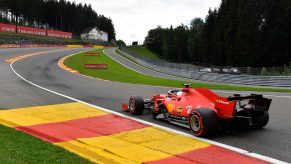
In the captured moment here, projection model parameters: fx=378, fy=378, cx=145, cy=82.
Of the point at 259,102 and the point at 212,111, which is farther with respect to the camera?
the point at 259,102

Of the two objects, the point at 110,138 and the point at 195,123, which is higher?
the point at 195,123

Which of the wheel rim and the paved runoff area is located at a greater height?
the wheel rim

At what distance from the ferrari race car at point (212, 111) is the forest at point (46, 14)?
436 ft

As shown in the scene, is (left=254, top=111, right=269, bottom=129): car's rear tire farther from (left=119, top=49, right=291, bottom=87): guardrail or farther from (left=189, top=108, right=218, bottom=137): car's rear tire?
(left=119, top=49, right=291, bottom=87): guardrail

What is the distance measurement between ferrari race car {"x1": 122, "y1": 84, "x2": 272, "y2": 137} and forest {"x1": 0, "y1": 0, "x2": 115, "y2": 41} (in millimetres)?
132870

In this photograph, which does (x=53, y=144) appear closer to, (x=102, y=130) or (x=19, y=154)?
(x=19, y=154)

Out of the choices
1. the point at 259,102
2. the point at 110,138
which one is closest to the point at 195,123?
the point at 259,102

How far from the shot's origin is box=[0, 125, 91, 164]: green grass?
6.12 meters

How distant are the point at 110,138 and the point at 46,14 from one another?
501ft

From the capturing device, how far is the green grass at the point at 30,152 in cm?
612

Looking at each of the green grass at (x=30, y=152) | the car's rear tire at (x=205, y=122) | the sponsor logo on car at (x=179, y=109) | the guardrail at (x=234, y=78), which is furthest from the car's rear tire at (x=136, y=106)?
the guardrail at (x=234, y=78)

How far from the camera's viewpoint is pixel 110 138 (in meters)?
8.12

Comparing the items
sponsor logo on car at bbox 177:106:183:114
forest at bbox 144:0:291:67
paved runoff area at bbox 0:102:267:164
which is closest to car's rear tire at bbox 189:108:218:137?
paved runoff area at bbox 0:102:267:164

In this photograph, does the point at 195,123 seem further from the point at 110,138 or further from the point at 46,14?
the point at 46,14
